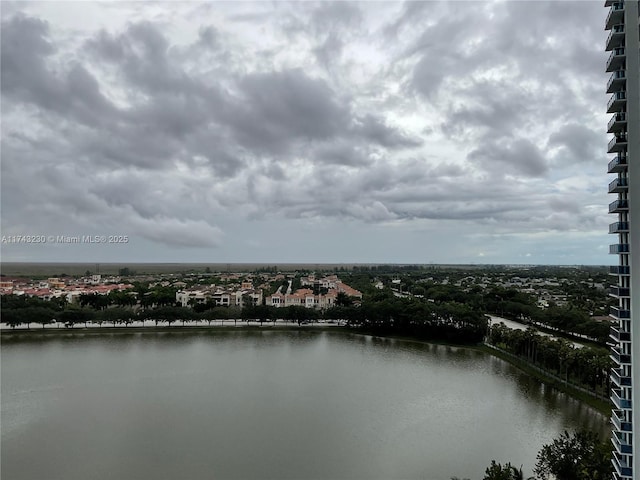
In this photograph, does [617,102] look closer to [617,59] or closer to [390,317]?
[617,59]

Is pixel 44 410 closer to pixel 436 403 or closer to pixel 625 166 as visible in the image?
pixel 436 403

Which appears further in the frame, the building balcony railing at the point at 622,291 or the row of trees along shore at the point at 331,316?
the row of trees along shore at the point at 331,316

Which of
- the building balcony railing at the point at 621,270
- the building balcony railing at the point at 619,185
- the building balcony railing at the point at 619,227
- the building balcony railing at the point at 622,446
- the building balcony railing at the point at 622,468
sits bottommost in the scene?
the building balcony railing at the point at 622,468

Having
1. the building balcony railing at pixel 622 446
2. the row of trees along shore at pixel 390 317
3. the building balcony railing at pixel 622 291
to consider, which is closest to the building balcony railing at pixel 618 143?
the building balcony railing at pixel 622 291

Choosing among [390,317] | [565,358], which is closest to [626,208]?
[565,358]

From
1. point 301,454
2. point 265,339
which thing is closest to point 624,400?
point 301,454

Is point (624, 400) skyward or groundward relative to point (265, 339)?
skyward

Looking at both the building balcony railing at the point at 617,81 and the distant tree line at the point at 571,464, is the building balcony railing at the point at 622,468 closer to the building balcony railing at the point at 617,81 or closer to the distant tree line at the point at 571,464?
the distant tree line at the point at 571,464
